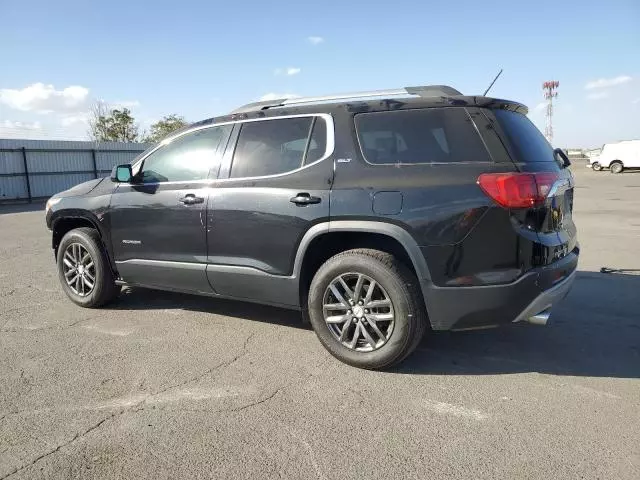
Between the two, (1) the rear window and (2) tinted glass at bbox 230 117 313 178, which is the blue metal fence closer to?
(2) tinted glass at bbox 230 117 313 178

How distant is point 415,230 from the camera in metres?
3.40

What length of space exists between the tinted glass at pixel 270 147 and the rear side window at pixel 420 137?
1.65 ft

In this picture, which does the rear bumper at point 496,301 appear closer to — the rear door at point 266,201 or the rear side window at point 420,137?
the rear side window at point 420,137

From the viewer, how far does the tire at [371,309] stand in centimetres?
350

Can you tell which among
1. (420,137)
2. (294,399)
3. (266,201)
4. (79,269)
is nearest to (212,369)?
(294,399)

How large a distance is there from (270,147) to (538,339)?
8.87 feet

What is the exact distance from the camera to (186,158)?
4.62 meters

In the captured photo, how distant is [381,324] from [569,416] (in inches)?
50.5

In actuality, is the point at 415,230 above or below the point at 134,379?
above

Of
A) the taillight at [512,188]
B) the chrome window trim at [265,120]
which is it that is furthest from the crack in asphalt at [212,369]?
the taillight at [512,188]

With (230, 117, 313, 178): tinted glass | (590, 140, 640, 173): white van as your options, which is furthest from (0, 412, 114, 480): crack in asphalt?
(590, 140, 640, 173): white van

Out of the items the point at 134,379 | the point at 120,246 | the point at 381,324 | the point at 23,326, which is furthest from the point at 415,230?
the point at 23,326

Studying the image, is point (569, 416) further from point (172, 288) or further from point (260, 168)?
point (172, 288)

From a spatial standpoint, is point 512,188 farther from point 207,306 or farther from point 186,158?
point 207,306
